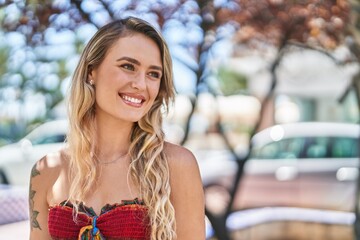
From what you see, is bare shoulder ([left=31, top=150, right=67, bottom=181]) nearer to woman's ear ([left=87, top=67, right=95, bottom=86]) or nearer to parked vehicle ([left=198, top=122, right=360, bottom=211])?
woman's ear ([left=87, top=67, right=95, bottom=86])

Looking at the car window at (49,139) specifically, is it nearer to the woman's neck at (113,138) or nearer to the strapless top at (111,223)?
the woman's neck at (113,138)

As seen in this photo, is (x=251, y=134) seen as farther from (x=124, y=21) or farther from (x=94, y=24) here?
(x=124, y=21)

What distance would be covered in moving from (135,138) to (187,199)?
287 mm

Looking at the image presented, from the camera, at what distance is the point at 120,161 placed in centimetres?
216

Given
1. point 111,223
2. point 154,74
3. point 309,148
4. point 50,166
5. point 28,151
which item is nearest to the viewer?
point 111,223

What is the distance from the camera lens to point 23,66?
7219mm

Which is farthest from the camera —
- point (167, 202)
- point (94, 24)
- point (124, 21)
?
point (94, 24)

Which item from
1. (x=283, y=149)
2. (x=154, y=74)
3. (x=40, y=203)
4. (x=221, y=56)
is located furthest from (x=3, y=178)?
(x=154, y=74)

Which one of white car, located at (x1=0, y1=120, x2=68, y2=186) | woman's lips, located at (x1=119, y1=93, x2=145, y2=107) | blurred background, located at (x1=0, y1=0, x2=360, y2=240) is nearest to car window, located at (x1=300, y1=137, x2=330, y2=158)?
blurred background, located at (x1=0, y1=0, x2=360, y2=240)

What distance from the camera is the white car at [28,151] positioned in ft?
35.3

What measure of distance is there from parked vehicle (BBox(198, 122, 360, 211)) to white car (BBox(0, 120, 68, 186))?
9.89 ft

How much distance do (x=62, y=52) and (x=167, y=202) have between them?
469 cm

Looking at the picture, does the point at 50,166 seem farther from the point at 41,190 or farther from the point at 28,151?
the point at 28,151

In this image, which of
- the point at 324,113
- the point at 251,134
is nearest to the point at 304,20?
the point at 251,134
